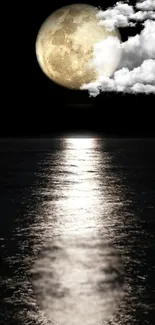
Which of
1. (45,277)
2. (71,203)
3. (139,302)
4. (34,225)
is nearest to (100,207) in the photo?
(71,203)

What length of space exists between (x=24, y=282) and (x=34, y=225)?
7.06 metres

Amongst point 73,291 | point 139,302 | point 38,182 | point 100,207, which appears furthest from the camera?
point 38,182

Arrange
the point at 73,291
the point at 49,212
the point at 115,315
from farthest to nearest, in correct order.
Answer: the point at 49,212
the point at 73,291
the point at 115,315

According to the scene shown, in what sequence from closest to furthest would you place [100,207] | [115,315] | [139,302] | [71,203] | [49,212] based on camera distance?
1. [115,315]
2. [139,302]
3. [49,212]
4. [100,207]
5. [71,203]

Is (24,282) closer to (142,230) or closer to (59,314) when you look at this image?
(59,314)

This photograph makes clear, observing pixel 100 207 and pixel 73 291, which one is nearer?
pixel 73 291

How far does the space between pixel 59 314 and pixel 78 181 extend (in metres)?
28.0

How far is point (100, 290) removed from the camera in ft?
32.2

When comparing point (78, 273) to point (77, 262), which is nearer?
point (78, 273)

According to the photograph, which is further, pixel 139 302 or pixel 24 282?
pixel 24 282

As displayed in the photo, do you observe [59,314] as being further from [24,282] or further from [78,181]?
[78,181]

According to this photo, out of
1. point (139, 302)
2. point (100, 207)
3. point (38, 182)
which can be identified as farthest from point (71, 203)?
point (139, 302)

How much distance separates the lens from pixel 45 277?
10.6m

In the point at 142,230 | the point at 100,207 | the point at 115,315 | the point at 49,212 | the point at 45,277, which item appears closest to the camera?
the point at 115,315
